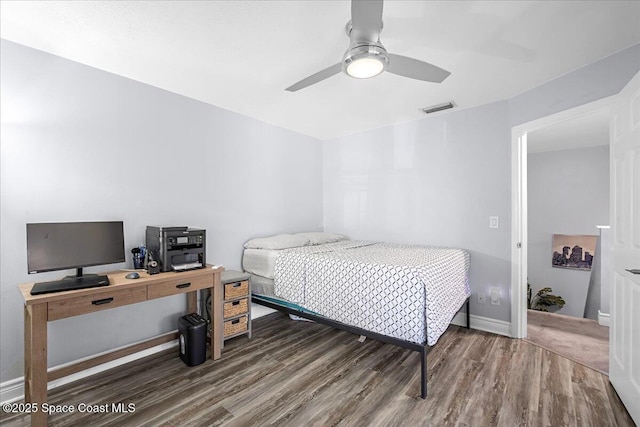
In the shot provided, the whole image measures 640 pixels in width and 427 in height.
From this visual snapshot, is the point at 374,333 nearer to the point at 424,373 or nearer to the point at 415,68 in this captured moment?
the point at 424,373

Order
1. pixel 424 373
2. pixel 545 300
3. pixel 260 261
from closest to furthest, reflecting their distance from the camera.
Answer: pixel 424 373, pixel 260 261, pixel 545 300

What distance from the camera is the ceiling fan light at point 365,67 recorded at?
162 cm

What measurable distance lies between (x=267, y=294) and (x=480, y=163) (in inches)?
106

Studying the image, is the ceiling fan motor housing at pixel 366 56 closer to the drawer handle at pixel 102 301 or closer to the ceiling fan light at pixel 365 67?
the ceiling fan light at pixel 365 67

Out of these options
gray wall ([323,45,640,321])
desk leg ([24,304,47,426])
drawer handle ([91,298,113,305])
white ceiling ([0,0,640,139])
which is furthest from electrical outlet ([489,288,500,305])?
desk leg ([24,304,47,426])

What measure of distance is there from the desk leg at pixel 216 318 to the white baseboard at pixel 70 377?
0.55 m

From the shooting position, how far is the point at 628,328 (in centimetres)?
180

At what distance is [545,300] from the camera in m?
4.84

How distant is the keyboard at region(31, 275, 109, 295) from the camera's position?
1726 millimetres

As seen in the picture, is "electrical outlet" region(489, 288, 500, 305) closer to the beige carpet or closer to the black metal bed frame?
the black metal bed frame

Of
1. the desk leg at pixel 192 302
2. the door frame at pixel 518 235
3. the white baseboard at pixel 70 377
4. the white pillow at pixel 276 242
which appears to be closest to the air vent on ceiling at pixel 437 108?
the door frame at pixel 518 235

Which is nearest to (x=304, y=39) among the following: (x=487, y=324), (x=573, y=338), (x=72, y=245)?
(x=72, y=245)

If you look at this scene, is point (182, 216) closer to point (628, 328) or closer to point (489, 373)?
point (489, 373)

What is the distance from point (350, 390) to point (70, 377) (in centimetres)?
206
